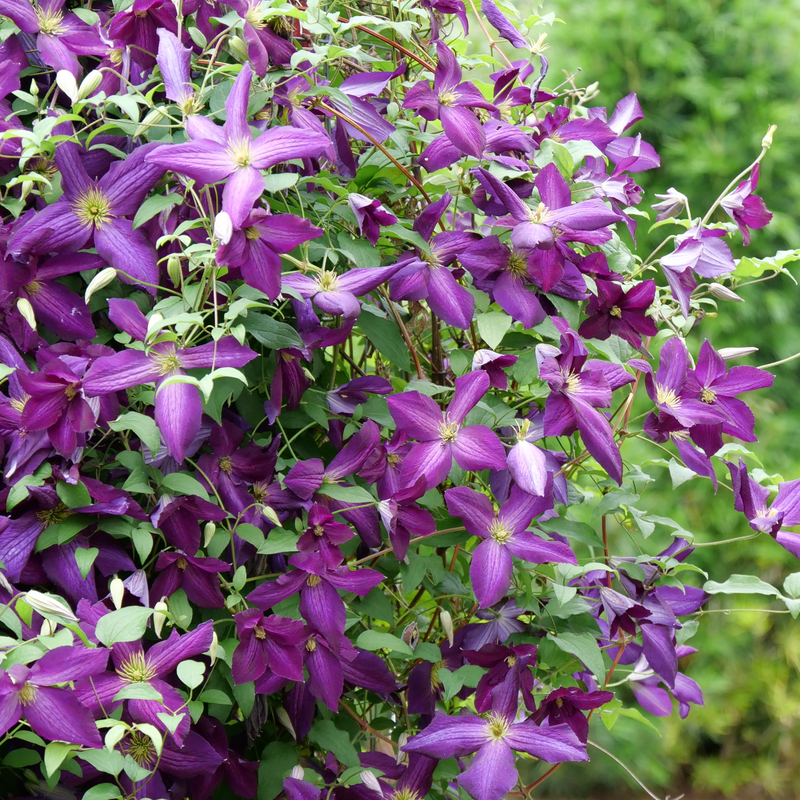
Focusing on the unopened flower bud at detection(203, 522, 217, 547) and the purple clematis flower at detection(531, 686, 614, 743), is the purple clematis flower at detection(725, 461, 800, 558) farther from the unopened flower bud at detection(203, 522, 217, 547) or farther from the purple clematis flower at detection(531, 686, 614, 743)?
the unopened flower bud at detection(203, 522, 217, 547)

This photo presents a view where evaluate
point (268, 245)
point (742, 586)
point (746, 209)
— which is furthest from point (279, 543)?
point (746, 209)

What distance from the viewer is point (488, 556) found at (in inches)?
26.0

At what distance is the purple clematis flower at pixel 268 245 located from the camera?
1.85ft

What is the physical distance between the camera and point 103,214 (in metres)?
0.64

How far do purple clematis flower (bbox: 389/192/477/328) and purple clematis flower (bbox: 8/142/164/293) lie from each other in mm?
199

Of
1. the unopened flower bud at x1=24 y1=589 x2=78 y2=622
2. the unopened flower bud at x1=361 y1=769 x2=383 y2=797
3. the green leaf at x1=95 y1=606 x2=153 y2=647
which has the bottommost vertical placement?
the unopened flower bud at x1=361 y1=769 x2=383 y2=797

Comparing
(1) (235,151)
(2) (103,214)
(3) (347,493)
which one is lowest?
(3) (347,493)

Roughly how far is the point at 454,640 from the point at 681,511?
157cm

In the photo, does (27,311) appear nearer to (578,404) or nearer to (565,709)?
(578,404)

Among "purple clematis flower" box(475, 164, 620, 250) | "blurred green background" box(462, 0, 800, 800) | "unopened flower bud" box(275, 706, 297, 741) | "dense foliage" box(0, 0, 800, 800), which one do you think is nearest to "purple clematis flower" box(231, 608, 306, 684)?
"dense foliage" box(0, 0, 800, 800)

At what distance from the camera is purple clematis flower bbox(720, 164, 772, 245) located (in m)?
0.85

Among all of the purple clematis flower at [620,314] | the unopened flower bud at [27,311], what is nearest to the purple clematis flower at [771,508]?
the purple clematis flower at [620,314]

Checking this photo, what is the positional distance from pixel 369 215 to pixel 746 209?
413 mm

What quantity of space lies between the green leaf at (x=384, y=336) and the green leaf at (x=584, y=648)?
10.5 inches
